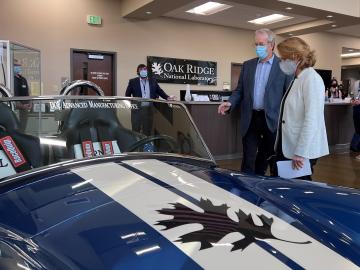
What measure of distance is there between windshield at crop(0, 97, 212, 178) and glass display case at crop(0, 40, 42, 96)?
4012mm

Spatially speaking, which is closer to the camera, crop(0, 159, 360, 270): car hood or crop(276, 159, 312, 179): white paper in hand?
crop(0, 159, 360, 270): car hood

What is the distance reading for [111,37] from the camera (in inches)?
363

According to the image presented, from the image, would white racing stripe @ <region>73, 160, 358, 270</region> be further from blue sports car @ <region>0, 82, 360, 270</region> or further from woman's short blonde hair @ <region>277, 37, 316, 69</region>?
woman's short blonde hair @ <region>277, 37, 316, 69</region>

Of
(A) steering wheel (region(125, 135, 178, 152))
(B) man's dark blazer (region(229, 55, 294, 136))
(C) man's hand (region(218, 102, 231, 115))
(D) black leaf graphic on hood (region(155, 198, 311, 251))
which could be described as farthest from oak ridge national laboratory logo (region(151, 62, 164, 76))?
(D) black leaf graphic on hood (region(155, 198, 311, 251))

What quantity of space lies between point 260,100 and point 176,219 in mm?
2265

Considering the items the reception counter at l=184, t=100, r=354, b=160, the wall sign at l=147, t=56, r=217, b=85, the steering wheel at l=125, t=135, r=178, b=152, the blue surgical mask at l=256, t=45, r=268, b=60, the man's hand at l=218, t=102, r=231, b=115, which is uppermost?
the wall sign at l=147, t=56, r=217, b=85

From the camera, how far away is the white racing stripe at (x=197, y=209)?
88 centimetres

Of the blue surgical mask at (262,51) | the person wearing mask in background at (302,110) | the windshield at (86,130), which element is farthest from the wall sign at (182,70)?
the windshield at (86,130)

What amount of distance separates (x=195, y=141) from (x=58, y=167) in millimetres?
736

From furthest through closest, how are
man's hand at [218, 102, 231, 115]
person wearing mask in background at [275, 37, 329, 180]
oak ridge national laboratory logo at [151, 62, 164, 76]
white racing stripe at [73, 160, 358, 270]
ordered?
oak ridge national laboratory logo at [151, 62, 164, 76]
man's hand at [218, 102, 231, 115]
person wearing mask in background at [275, 37, 329, 180]
white racing stripe at [73, 160, 358, 270]

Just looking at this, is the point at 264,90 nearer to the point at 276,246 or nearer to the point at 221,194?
the point at 221,194

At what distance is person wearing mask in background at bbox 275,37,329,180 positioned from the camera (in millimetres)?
2297

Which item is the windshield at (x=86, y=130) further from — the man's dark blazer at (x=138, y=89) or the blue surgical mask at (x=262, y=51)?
the man's dark blazer at (x=138, y=89)

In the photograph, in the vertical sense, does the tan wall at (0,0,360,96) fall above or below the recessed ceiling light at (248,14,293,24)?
below
